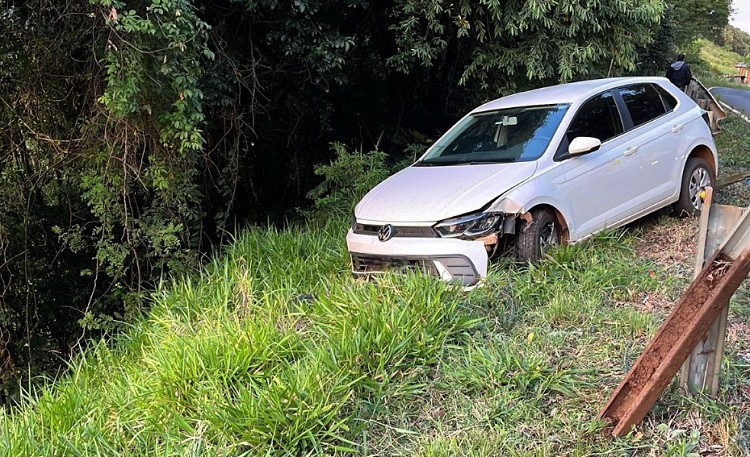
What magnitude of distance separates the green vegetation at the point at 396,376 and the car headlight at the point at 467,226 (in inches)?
14.2

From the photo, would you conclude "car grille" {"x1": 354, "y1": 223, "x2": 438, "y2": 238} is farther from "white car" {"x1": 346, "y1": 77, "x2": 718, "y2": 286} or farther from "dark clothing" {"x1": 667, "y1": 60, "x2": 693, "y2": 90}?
"dark clothing" {"x1": 667, "y1": 60, "x2": 693, "y2": 90}

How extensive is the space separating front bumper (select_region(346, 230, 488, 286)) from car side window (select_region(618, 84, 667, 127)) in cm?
257

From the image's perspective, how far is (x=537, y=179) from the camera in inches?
187

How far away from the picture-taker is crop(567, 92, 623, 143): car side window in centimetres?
535

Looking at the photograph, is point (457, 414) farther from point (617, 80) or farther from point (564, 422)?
point (617, 80)

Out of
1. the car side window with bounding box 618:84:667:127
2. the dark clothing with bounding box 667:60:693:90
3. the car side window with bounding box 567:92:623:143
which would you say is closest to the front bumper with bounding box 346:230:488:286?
the car side window with bounding box 567:92:623:143

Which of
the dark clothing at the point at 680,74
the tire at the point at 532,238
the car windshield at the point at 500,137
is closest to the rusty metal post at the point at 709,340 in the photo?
the tire at the point at 532,238

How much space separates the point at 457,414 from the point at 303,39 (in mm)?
4730

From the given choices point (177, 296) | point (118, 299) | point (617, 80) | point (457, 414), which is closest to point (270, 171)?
point (118, 299)

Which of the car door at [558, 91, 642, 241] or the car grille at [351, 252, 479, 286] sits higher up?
the car door at [558, 91, 642, 241]

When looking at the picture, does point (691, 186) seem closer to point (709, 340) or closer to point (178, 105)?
point (709, 340)

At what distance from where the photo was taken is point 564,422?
116 inches

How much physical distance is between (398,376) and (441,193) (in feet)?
5.76

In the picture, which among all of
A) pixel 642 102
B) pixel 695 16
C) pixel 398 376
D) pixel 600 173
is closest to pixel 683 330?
pixel 398 376
